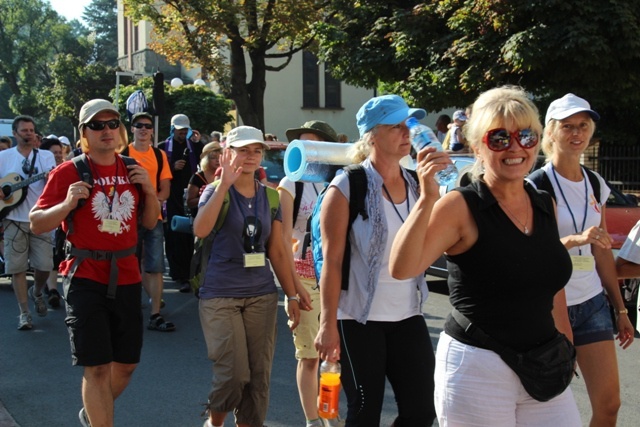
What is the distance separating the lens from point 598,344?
4129 millimetres

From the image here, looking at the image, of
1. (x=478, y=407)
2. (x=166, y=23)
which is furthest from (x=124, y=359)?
(x=166, y=23)

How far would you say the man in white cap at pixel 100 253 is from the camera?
4473 millimetres

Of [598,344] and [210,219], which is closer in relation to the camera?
[598,344]

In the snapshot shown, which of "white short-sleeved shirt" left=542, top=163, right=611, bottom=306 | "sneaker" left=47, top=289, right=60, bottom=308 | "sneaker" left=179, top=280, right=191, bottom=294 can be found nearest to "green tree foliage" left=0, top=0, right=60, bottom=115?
"sneaker" left=179, top=280, right=191, bottom=294

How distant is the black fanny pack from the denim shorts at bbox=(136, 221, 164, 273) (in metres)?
5.71

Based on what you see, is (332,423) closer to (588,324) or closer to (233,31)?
(588,324)

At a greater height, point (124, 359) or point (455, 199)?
point (455, 199)

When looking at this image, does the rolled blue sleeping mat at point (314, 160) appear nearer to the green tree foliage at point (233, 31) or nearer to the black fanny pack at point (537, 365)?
the black fanny pack at point (537, 365)

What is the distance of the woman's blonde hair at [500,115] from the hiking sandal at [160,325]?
221 inches

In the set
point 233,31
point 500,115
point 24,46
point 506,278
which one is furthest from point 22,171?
point 24,46

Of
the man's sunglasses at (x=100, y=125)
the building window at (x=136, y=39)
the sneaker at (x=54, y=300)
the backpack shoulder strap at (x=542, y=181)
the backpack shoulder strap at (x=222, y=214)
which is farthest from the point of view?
the building window at (x=136, y=39)

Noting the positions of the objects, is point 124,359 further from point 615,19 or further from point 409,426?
point 615,19

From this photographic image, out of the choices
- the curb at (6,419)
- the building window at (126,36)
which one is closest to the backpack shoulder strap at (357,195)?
the curb at (6,419)

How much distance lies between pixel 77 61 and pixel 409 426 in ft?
155
